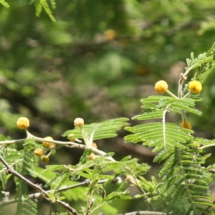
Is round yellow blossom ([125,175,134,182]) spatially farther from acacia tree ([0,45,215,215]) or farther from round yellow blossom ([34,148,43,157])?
round yellow blossom ([34,148,43,157])

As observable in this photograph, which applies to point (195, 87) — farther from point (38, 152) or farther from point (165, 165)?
point (38, 152)

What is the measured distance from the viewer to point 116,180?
114 cm

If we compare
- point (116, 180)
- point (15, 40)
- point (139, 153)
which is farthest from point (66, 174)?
point (139, 153)

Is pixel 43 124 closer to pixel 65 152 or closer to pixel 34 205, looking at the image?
pixel 65 152

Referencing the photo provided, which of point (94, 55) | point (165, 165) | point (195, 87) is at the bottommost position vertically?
point (165, 165)

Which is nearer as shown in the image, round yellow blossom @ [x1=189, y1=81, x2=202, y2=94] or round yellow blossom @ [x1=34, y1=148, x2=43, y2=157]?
round yellow blossom @ [x1=189, y1=81, x2=202, y2=94]

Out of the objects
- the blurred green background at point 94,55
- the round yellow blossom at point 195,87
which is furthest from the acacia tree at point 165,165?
the blurred green background at point 94,55

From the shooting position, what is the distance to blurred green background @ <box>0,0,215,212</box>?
8.35ft

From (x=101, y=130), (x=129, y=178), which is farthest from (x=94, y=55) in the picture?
(x=129, y=178)

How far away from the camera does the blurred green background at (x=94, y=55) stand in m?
2.54

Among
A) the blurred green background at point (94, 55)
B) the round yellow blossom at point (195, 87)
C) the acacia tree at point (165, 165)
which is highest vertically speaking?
the blurred green background at point (94, 55)

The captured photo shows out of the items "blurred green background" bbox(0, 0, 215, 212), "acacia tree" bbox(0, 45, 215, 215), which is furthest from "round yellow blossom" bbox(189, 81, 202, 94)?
"blurred green background" bbox(0, 0, 215, 212)

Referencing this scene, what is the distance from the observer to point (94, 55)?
3.06 meters

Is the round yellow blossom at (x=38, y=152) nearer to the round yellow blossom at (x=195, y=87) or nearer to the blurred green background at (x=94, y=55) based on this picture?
the round yellow blossom at (x=195, y=87)
